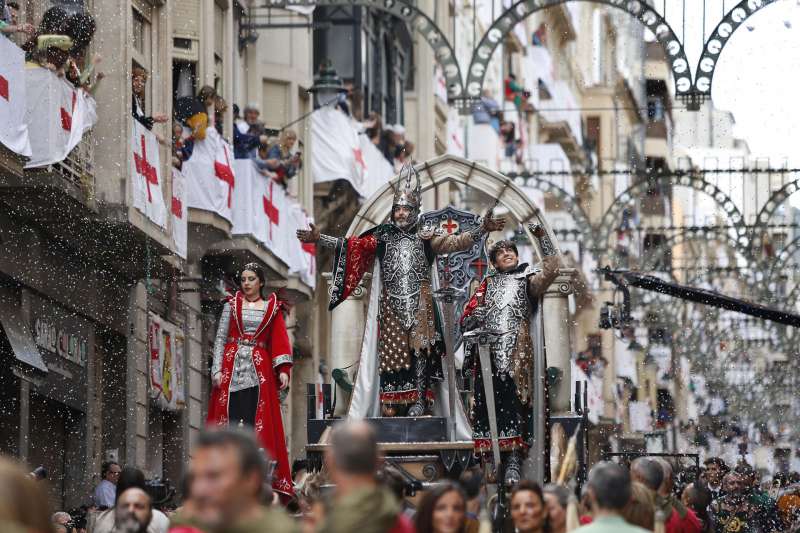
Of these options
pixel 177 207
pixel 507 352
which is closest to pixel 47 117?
pixel 507 352

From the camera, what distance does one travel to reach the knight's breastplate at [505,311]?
57.4ft

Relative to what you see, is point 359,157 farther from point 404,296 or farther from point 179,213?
point 404,296

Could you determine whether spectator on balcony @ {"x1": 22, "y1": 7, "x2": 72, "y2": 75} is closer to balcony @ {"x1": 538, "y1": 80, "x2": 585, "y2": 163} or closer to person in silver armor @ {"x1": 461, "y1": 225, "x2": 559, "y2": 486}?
person in silver armor @ {"x1": 461, "y1": 225, "x2": 559, "y2": 486}

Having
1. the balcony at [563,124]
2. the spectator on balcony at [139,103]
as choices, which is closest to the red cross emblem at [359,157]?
the spectator on balcony at [139,103]

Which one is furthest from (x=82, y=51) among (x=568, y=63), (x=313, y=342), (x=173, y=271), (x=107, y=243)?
(x=568, y=63)

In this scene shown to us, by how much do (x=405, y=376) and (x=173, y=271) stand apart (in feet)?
29.6

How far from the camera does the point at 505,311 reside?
17.5 m

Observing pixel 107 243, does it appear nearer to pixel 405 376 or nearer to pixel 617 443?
pixel 405 376

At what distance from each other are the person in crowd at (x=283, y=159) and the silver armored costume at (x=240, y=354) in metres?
12.8

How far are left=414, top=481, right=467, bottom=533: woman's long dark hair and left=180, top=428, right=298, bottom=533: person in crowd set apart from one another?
2.46 meters

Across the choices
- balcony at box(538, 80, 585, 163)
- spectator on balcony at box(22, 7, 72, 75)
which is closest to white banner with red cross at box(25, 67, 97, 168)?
spectator on balcony at box(22, 7, 72, 75)

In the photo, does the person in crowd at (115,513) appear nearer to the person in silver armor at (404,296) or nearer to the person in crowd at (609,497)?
the person in crowd at (609,497)

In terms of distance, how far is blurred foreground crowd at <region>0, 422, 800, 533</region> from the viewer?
788 centimetres

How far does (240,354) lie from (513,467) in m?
2.16
